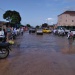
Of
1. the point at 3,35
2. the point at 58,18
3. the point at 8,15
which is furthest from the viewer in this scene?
the point at 58,18

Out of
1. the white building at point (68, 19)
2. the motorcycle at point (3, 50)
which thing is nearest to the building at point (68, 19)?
the white building at point (68, 19)

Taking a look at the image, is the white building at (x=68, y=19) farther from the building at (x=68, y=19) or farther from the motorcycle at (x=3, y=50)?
the motorcycle at (x=3, y=50)

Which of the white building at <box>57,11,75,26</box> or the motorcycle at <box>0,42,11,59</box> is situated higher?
the white building at <box>57,11,75,26</box>

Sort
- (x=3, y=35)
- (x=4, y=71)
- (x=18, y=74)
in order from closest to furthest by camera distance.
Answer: (x=18, y=74) → (x=4, y=71) → (x=3, y=35)

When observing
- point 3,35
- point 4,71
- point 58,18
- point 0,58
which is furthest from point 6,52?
point 58,18

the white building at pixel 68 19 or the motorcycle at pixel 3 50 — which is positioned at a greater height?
the white building at pixel 68 19

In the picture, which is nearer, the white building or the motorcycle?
the motorcycle

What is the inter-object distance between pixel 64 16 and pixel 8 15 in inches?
1112

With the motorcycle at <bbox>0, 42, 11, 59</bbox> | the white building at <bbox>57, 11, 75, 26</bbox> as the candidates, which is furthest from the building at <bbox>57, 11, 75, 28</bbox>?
the motorcycle at <bbox>0, 42, 11, 59</bbox>

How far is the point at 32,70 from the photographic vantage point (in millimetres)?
10500

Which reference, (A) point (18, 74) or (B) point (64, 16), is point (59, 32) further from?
(B) point (64, 16)

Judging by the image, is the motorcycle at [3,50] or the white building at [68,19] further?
the white building at [68,19]

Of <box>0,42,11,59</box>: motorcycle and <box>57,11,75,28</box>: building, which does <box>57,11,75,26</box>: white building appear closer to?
<box>57,11,75,28</box>: building

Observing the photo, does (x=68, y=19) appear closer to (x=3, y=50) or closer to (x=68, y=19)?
(x=68, y=19)
